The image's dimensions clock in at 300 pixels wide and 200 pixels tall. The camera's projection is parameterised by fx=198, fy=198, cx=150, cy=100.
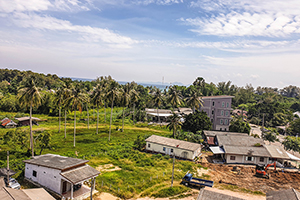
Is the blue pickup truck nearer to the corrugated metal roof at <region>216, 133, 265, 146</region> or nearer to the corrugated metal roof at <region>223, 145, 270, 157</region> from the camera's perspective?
the corrugated metal roof at <region>223, 145, 270, 157</region>

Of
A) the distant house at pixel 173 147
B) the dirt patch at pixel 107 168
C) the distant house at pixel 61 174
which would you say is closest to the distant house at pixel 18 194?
the distant house at pixel 61 174

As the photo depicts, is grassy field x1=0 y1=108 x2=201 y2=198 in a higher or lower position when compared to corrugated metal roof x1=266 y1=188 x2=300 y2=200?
lower

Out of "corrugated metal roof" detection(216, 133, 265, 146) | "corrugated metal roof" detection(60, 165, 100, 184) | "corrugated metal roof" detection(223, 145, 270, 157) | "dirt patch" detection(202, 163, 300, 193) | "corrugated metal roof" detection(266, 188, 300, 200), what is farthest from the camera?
"corrugated metal roof" detection(216, 133, 265, 146)

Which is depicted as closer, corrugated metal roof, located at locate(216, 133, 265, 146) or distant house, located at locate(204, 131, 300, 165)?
distant house, located at locate(204, 131, 300, 165)

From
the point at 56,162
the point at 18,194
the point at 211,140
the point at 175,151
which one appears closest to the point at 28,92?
the point at 56,162

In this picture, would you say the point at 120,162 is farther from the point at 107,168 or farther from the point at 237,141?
the point at 237,141

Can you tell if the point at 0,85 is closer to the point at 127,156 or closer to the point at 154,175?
the point at 127,156

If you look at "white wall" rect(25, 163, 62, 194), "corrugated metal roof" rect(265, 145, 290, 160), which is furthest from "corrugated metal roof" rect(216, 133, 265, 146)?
"white wall" rect(25, 163, 62, 194)
